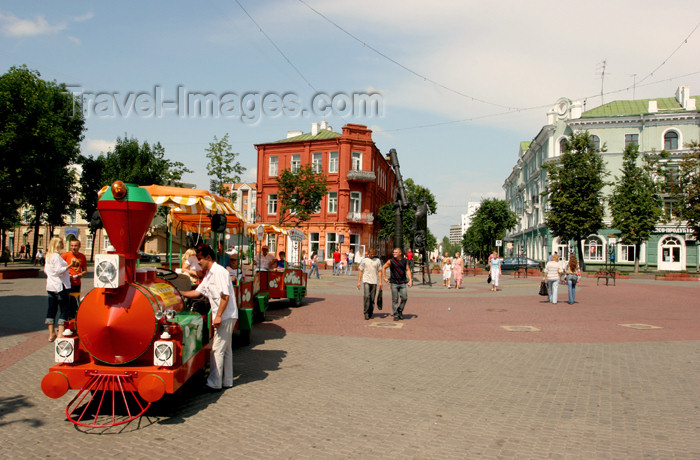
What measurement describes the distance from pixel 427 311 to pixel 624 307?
22.1 feet

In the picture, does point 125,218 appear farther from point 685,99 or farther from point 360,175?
point 685,99

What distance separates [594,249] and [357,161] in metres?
25.8

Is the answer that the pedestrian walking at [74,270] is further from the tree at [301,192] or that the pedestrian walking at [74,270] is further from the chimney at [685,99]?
the chimney at [685,99]

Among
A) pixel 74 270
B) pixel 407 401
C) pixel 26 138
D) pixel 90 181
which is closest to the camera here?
pixel 407 401

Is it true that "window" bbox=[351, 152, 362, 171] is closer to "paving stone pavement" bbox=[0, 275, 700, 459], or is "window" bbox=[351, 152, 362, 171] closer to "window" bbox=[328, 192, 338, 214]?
"window" bbox=[328, 192, 338, 214]

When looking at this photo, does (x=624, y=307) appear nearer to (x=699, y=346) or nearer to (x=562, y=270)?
(x=562, y=270)

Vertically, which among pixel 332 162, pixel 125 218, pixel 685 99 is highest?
pixel 685 99

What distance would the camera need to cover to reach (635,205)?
43.2m

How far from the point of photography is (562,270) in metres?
18.9

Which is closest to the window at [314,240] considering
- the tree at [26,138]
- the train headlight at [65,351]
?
the tree at [26,138]

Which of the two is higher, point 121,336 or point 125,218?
point 125,218

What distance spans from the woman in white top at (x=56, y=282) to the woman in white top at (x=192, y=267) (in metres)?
2.01

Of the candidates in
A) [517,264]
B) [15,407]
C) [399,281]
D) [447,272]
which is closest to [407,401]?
[15,407]

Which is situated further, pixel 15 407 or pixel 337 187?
pixel 337 187
